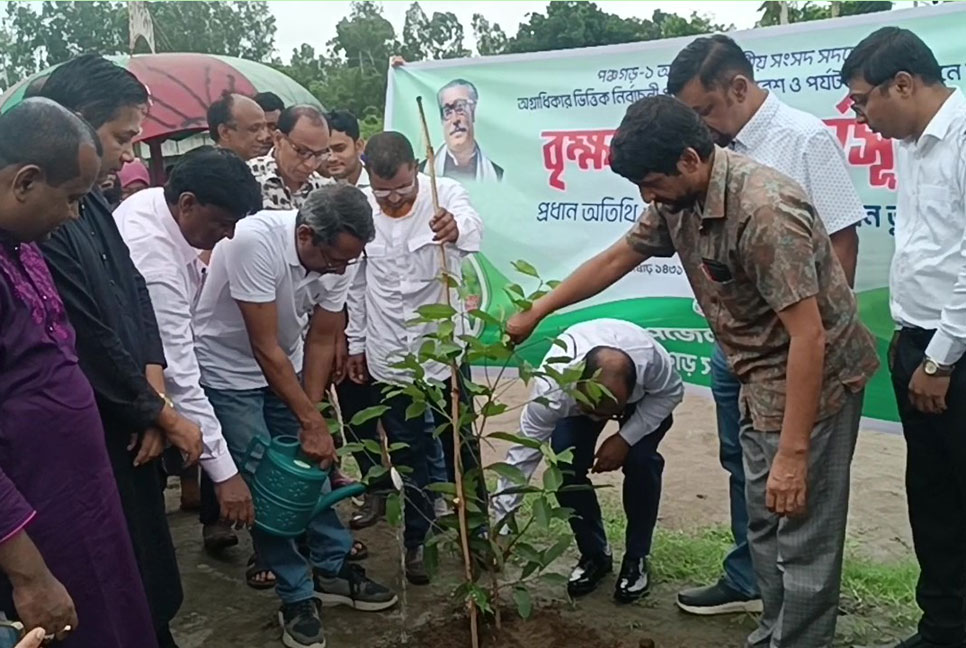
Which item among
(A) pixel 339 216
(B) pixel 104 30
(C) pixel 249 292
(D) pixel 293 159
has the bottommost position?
(C) pixel 249 292

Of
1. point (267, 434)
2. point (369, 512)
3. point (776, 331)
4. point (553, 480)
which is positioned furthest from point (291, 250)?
point (369, 512)

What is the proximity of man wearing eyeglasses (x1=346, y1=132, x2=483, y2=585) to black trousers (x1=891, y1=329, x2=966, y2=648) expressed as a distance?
1510 mm

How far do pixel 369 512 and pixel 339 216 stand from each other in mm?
1774

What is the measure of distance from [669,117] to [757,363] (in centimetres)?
67

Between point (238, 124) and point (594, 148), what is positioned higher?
point (238, 124)

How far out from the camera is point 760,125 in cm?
278

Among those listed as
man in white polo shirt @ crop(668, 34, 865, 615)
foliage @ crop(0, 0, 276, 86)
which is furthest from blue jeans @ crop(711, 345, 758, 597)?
foliage @ crop(0, 0, 276, 86)

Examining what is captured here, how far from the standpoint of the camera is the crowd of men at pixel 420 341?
1.83m

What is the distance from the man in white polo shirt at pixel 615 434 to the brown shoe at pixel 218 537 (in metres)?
1.24

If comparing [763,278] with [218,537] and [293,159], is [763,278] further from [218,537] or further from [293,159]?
[218,537]

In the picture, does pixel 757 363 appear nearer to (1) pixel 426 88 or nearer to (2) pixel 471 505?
(2) pixel 471 505

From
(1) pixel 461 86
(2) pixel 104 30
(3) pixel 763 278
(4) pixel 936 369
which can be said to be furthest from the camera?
(2) pixel 104 30

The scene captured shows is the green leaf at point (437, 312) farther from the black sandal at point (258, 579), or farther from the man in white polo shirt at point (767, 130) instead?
the black sandal at point (258, 579)

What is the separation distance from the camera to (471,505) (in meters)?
2.53
